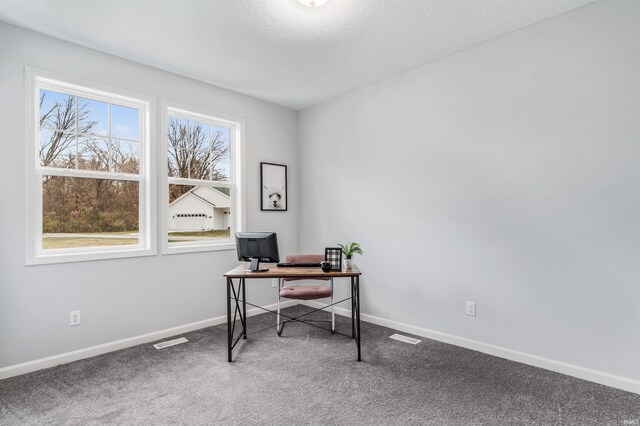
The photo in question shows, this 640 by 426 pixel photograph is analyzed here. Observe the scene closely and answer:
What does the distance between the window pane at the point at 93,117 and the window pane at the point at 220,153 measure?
1129mm

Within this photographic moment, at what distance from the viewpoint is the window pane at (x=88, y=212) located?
9.65ft

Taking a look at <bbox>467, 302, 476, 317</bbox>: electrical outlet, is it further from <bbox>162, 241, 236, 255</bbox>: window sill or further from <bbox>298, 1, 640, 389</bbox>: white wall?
<bbox>162, 241, 236, 255</bbox>: window sill

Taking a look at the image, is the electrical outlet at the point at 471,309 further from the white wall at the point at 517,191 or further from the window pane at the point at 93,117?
the window pane at the point at 93,117

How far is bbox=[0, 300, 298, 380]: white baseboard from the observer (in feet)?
8.70

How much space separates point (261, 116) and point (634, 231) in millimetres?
3861

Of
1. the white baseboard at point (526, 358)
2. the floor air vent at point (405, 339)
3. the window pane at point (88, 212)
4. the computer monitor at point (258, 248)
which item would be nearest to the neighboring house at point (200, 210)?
the window pane at point (88, 212)

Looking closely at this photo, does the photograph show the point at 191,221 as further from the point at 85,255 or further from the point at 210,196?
the point at 85,255

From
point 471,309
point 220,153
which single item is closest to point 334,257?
point 471,309

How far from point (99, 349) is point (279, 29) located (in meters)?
3.19

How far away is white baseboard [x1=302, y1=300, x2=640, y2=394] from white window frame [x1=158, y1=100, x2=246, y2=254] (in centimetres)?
206

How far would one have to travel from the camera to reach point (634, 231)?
2.33m

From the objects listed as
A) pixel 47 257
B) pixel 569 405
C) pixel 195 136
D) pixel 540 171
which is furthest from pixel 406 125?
pixel 47 257

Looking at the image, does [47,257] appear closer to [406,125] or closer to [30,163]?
[30,163]

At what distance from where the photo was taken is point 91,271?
304 cm
